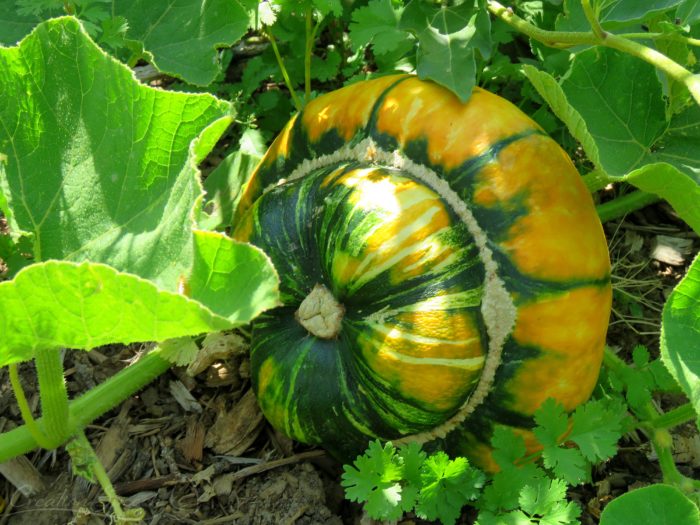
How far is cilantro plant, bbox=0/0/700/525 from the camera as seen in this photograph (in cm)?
140

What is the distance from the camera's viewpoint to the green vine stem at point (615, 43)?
1669 mm

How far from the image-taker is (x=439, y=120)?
178 cm

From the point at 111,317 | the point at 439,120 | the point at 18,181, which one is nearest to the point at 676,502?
the point at 439,120

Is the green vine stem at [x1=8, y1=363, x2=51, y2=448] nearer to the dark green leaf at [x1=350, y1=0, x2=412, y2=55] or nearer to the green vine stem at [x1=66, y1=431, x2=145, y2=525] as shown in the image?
the green vine stem at [x1=66, y1=431, x2=145, y2=525]

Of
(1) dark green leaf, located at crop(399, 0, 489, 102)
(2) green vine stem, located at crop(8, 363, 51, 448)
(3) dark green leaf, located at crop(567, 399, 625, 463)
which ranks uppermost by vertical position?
(1) dark green leaf, located at crop(399, 0, 489, 102)

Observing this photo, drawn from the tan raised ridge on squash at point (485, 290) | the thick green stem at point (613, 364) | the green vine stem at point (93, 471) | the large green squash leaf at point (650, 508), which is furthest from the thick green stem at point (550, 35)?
the green vine stem at point (93, 471)

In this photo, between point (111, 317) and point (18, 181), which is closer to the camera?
point (111, 317)

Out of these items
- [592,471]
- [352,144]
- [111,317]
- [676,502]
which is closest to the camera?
[111,317]

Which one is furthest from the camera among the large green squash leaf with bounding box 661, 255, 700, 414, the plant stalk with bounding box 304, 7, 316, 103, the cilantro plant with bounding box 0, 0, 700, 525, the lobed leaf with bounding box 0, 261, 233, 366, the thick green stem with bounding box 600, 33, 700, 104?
the plant stalk with bounding box 304, 7, 316, 103

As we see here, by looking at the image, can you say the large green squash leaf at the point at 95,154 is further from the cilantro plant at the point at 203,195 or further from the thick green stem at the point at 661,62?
the thick green stem at the point at 661,62

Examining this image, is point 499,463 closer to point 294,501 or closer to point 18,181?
point 294,501

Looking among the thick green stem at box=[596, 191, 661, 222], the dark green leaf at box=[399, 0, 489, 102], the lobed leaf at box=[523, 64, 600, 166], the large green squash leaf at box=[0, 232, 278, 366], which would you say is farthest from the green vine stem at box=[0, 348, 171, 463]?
the thick green stem at box=[596, 191, 661, 222]

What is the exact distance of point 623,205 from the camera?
243 centimetres

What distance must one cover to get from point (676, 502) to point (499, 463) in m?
0.34
